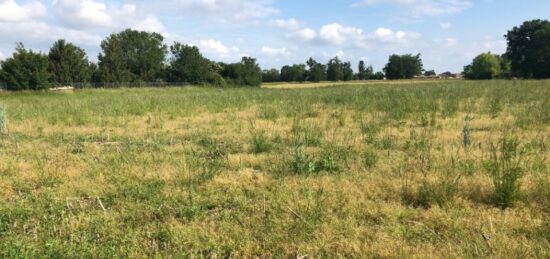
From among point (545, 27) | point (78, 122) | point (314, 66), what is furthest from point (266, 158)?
point (314, 66)

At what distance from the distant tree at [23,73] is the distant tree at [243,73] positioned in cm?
4012

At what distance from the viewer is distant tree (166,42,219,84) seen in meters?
76.6

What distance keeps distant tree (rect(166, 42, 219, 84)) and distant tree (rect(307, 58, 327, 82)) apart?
42.9 meters

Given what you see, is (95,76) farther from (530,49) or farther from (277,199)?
(530,49)

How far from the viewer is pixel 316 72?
117188mm

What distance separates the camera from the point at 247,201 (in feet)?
15.7

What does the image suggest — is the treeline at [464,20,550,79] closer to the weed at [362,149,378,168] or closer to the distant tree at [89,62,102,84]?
the distant tree at [89,62,102,84]

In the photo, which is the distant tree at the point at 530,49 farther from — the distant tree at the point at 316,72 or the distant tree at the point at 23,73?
the distant tree at the point at 23,73

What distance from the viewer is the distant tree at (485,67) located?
99.6 meters

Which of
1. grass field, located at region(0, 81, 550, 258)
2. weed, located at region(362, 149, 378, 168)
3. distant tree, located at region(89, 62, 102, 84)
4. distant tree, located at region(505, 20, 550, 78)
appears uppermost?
distant tree, located at region(505, 20, 550, 78)

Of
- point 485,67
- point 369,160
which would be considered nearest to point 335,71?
point 485,67

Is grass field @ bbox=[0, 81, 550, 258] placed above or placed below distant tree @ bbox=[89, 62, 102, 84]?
below

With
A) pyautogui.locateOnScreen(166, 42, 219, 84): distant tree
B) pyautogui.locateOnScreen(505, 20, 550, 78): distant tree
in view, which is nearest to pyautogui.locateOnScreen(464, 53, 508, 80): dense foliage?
pyautogui.locateOnScreen(505, 20, 550, 78): distant tree

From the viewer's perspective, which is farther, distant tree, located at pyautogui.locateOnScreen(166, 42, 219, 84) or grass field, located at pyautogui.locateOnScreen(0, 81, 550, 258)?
distant tree, located at pyautogui.locateOnScreen(166, 42, 219, 84)
